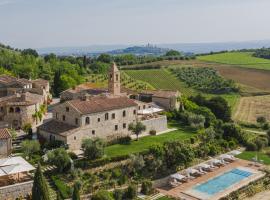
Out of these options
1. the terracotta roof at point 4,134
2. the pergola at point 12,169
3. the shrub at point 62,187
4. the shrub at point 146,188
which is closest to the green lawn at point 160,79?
the shrub at point 146,188

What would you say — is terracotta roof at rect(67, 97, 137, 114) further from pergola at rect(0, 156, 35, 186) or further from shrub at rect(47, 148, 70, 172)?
pergola at rect(0, 156, 35, 186)

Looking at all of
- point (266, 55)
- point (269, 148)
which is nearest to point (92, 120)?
point (269, 148)

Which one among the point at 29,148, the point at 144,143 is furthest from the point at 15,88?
the point at 144,143

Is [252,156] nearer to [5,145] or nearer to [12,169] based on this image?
[5,145]

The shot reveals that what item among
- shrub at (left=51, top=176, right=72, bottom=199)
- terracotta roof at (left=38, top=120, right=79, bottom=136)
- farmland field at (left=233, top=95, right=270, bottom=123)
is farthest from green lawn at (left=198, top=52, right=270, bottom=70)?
shrub at (left=51, top=176, right=72, bottom=199)

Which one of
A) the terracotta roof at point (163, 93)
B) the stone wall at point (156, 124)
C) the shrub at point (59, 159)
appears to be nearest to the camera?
the shrub at point (59, 159)

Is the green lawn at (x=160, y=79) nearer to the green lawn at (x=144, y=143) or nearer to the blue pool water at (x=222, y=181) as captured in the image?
the green lawn at (x=144, y=143)
